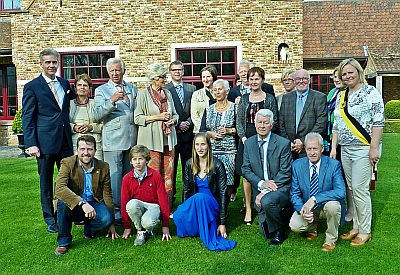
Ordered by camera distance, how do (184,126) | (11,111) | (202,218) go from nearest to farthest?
(202,218)
(184,126)
(11,111)

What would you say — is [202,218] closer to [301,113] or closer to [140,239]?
[140,239]

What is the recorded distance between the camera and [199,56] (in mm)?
14273

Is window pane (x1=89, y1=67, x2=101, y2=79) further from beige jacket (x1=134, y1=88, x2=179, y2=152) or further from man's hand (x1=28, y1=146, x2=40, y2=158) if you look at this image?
man's hand (x1=28, y1=146, x2=40, y2=158)

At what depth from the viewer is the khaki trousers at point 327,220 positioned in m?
4.39

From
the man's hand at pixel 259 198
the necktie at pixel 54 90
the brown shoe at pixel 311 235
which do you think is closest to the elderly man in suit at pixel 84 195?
the necktie at pixel 54 90

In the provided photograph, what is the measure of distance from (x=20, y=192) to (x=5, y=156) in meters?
6.66

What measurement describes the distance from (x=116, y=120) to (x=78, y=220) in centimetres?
125

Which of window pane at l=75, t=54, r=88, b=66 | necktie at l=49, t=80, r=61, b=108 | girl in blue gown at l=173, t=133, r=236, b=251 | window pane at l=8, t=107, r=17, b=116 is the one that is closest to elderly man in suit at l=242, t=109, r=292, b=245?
girl in blue gown at l=173, t=133, r=236, b=251

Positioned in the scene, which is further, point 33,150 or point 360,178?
point 33,150

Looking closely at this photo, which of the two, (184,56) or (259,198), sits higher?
(184,56)

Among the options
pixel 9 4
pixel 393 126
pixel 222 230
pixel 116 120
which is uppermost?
pixel 9 4

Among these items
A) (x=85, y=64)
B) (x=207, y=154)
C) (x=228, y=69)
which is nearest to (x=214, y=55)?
(x=228, y=69)

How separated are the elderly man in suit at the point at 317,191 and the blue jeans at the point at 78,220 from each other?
2042mm

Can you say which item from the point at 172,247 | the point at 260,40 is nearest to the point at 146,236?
the point at 172,247
